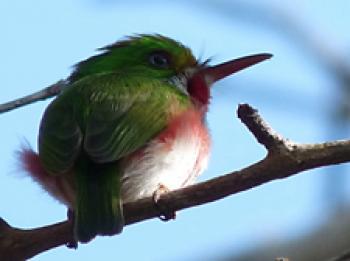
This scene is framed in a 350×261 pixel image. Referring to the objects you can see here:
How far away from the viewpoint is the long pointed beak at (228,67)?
4.14 metres

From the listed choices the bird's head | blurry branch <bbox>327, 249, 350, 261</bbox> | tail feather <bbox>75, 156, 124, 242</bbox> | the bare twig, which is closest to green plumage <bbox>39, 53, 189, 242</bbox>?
tail feather <bbox>75, 156, 124, 242</bbox>

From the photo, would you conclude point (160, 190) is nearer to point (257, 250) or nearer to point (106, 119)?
point (106, 119)

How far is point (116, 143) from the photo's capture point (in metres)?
3.38

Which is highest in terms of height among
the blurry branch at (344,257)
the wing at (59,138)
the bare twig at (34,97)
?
the bare twig at (34,97)

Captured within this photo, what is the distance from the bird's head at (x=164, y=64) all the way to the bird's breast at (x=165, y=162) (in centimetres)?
52

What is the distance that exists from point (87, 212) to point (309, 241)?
3.92ft

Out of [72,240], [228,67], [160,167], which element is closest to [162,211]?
[72,240]

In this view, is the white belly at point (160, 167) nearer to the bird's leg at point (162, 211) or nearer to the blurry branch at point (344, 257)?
the bird's leg at point (162, 211)

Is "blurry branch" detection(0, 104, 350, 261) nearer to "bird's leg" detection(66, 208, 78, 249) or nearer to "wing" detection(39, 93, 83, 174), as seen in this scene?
"bird's leg" detection(66, 208, 78, 249)

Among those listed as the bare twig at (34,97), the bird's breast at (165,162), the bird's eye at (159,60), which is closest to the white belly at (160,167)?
the bird's breast at (165,162)

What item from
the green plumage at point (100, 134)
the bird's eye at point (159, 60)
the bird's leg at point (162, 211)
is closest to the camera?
the bird's leg at point (162, 211)

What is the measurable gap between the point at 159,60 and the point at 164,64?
0.04 m

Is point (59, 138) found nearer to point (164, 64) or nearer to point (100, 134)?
point (100, 134)

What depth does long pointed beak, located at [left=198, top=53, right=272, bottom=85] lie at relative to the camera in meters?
4.14
